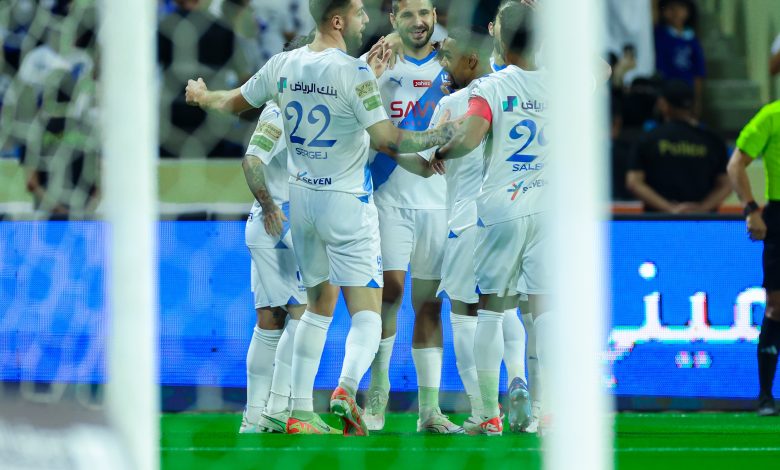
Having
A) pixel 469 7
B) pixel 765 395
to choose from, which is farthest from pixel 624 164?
pixel 765 395

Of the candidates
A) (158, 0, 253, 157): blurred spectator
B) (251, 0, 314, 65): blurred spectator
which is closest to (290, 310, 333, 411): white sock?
(158, 0, 253, 157): blurred spectator

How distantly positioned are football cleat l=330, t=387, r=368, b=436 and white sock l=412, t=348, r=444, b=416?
0.44 metres

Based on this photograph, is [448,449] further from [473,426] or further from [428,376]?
[428,376]

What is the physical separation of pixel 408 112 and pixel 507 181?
0.78 meters

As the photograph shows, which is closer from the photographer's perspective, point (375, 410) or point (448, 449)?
point (448, 449)

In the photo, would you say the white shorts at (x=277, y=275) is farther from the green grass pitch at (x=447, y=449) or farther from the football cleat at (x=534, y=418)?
the football cleat at (x=534, y=418)

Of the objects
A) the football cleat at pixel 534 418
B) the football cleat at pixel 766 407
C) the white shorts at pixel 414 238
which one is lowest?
the football cleat at pixel 534 418

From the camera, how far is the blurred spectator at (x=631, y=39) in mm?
10234

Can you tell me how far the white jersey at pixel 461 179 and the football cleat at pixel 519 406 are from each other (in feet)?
2.29

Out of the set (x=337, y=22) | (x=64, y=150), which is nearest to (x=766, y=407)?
(x=337, y=22)

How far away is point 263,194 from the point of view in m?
6.38

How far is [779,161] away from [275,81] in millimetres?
2466

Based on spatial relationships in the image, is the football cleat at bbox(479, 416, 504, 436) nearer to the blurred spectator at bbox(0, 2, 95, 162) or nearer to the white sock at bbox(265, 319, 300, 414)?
the white sock at bbox(265, 319, 300, 414)

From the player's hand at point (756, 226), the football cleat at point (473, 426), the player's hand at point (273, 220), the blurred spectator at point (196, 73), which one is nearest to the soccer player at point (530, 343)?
the football cleat at point (473, 426)
